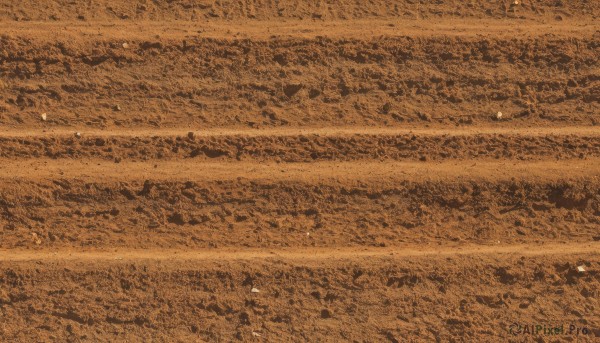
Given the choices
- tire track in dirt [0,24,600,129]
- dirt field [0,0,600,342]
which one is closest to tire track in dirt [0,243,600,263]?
dirt field [0,0,600,342]

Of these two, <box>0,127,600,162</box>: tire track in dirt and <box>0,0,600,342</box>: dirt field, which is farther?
<box>0,127,600,162</box>: tire track in dirt

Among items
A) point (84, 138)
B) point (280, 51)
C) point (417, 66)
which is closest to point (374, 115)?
point (417, 66)

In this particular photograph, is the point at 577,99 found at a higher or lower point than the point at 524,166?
higher

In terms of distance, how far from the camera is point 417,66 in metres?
5.37

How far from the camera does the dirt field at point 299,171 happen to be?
506 centimetres

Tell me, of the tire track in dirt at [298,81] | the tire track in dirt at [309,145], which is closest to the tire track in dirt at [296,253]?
the tire track in dirt at [309,145]

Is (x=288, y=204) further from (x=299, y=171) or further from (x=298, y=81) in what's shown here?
(x=298, y=81)

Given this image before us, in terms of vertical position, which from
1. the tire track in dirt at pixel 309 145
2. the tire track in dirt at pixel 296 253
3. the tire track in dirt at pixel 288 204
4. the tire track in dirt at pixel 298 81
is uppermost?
the tire track in dirt at pixel 298 81

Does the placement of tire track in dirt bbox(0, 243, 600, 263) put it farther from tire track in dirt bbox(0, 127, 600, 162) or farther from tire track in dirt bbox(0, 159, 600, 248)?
tire track in dirt bbox(0, 127, 600, 162)

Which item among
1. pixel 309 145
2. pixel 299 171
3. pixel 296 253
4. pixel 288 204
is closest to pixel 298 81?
pixel 309 145

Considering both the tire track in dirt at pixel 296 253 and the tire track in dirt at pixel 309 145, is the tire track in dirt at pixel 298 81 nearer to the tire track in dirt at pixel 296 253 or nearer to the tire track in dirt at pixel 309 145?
the tire track in dirt at pixel 309 145

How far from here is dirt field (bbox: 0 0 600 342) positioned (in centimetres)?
506

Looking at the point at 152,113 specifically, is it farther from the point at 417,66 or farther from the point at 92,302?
the point at 417,66

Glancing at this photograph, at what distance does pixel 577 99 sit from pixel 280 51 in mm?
2265
